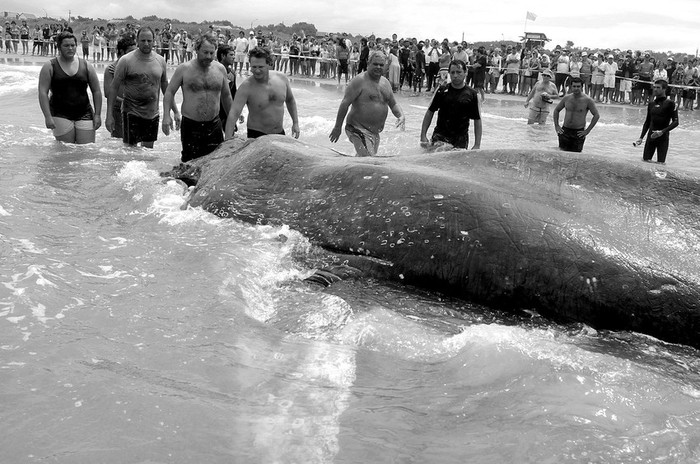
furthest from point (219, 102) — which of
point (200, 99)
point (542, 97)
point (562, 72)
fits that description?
point (562, 72)

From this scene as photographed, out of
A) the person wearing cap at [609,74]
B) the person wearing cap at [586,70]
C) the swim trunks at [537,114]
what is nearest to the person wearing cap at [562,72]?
the person wearing cap at [586,70]

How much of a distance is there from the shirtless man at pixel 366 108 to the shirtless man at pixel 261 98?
0.65m

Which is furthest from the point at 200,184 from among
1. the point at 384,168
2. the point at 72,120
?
the point at 72,120

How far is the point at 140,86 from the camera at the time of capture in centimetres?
855

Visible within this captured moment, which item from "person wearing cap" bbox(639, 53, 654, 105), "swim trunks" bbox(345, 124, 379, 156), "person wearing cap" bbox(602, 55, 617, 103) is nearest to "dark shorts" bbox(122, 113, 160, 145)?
"swim trunks" bbox(345, 124, 379, 156)

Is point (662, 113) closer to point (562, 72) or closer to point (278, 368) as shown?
point (278, 368)

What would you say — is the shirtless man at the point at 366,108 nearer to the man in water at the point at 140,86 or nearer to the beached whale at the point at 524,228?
the man in water at the point at 140,86

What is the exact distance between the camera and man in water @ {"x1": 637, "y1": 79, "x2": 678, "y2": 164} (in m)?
10.2

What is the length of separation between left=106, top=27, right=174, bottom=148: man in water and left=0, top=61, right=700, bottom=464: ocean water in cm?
346

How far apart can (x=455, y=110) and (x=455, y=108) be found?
0.02m

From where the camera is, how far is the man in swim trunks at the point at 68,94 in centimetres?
833

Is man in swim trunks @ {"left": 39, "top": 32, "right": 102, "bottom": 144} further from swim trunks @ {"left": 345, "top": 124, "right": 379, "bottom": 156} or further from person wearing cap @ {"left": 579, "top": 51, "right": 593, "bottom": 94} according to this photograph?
person wearing cap @ {"left": 579, "top": 51, "right": 593, "bottom": 94}

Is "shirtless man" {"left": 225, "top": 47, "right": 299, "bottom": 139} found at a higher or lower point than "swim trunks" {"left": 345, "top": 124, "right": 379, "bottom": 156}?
higher

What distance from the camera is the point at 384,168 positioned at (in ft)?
16.8
